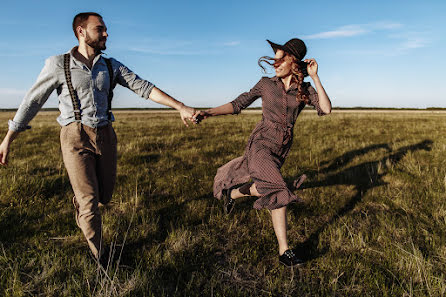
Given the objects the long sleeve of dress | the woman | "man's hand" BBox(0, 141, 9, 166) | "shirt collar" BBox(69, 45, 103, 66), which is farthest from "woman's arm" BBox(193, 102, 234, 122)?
"man's hand" BBox(0, 141, 9, 166)

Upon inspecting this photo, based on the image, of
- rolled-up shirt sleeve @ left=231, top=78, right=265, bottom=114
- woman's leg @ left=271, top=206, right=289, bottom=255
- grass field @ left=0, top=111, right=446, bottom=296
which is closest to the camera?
grass field @ left=0, top=111, right=446, bottom=296

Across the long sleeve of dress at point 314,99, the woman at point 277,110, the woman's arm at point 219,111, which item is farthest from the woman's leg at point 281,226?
the woman's arm at point 219,111

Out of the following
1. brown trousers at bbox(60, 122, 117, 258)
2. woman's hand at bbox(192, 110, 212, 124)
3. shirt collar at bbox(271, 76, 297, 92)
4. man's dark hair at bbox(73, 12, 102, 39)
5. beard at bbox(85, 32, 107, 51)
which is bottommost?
brown trousers at bbox(60, 122, 117, 258)

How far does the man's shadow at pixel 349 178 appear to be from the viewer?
11.4 ft

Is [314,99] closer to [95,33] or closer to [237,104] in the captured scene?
[237,104]

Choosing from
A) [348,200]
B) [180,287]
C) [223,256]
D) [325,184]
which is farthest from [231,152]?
[180,287]

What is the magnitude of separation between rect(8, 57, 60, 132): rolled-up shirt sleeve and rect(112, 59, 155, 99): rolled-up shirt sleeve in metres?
0.64

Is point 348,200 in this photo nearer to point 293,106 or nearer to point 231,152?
point 293,106

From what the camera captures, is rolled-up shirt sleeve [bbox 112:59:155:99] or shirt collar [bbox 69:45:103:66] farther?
rolled-up shirt sleeve [bbox 112:59:155:99]

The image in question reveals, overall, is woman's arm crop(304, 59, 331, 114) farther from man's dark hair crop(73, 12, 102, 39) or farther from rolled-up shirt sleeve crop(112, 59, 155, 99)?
man's dark hair crop(73, 12, 102, 39)

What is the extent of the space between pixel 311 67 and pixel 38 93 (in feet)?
9.60

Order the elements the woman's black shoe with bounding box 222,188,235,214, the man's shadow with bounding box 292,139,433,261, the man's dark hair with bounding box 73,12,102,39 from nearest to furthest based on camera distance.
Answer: the man's dark hair with bounding box 73,12,102,39 < the man's shadow with bounding box 292,139,433,261 < the woman's black shoe with bounding box 222,188,235,214

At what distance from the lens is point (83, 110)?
2.89 meters

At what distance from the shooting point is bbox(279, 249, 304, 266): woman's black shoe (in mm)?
2994
